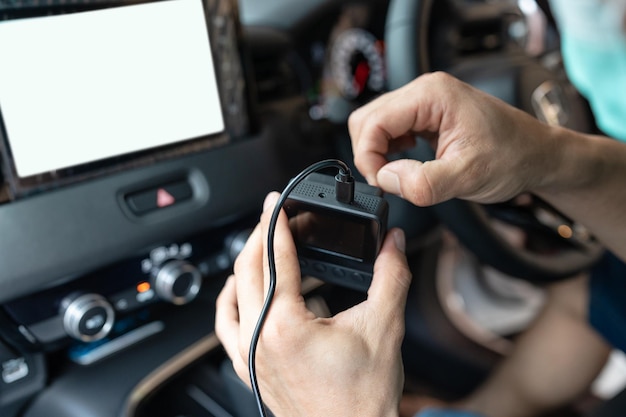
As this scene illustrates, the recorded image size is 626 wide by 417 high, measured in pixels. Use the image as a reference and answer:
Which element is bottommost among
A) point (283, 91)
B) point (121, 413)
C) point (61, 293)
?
point (121, 413)

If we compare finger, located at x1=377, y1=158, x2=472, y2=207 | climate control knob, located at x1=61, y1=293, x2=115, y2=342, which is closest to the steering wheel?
finger, located at x1=377, y1=158, x2=472, y2=207

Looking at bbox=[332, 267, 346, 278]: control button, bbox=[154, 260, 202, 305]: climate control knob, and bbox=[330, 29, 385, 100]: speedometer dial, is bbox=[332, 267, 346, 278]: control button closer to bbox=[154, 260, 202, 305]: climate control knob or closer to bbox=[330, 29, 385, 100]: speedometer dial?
bbox=[154, 260, 202, 305]: climate control knob

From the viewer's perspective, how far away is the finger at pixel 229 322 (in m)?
0.50

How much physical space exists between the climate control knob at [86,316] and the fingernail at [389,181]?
0.31 meters

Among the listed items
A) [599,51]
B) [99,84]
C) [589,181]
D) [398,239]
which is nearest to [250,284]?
[398,239]

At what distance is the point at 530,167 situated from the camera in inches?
22.1

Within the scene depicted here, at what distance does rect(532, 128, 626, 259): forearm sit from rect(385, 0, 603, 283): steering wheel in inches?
4.9

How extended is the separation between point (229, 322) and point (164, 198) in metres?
0.20

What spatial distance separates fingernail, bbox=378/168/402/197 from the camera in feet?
1.62

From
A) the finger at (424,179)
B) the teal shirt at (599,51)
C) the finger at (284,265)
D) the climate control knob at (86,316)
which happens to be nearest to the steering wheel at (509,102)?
the teal shirt at (599,51)

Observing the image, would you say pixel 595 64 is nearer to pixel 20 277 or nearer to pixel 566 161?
pixel 566 161

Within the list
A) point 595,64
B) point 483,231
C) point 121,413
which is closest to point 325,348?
point 121,413

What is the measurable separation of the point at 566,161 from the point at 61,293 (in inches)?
21.3

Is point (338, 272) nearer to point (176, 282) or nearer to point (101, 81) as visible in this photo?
point (176, 282)
